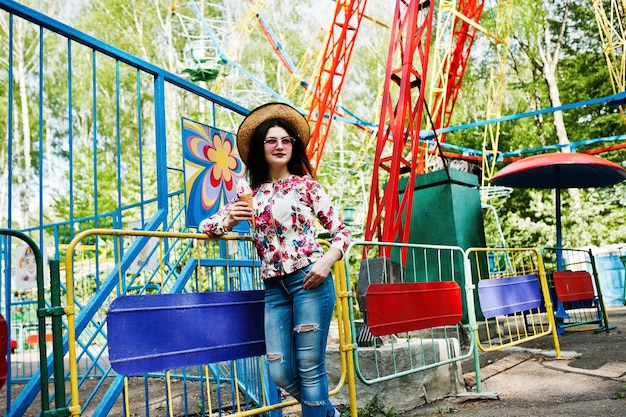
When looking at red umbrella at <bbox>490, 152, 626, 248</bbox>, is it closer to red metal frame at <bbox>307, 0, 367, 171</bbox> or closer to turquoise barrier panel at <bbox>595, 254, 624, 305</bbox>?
red metal frame at <bbox>307, 0, 367, 171</bbox>

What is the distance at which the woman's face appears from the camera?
9.59 ft

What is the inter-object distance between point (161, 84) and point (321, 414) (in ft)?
7.54

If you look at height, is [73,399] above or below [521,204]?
below

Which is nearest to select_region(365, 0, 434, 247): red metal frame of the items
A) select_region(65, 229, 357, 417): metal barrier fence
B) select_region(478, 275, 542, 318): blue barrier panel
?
select_region(478, 275, 542, 318): blue barrier panel

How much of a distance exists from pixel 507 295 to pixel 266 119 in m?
3.63

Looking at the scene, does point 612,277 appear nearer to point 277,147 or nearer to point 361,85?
point 277,147

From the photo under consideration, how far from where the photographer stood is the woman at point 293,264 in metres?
2.70

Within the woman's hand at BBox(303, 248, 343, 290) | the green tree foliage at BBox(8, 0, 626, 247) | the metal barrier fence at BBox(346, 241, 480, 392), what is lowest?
Answer: the metal barrier fence at BBox(346, 241, 480, 392)

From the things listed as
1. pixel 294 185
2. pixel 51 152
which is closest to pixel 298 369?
pixel 294 185

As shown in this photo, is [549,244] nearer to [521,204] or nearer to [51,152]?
[521,204]

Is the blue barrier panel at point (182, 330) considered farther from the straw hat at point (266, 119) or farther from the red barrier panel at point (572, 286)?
the red barrier panel at point (572, 286)

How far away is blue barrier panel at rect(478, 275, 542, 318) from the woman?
2814 millimetres

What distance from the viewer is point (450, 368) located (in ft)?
16.1

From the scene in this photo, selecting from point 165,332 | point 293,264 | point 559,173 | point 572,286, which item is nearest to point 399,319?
point 293,264
